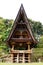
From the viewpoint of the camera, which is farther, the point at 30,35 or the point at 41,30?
the point at 41,30

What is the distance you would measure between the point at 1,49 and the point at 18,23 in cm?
1228

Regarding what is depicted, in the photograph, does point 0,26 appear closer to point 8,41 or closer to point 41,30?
point 41,30

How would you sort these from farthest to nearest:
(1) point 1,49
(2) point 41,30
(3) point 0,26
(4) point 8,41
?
(3) point 0,26, (2) point 41,30, (1) point 1,49, (4) point 8,41

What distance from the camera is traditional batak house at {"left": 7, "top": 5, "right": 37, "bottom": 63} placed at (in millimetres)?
17953

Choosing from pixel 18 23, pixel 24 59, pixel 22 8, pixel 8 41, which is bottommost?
pixel 24 59

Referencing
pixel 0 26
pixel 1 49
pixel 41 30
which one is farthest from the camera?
pixel 0 26

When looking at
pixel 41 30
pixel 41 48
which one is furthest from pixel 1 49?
pixel 41 30

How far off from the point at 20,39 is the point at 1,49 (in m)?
12.2

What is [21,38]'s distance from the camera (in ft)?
59.4

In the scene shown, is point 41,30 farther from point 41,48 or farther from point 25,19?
point 25,19

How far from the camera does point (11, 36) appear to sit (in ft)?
58.7

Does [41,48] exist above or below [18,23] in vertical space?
below

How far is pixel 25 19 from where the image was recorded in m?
18.2

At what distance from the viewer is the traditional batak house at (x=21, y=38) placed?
18.0 metres
